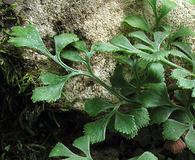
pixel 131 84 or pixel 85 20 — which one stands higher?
pixel 85 20

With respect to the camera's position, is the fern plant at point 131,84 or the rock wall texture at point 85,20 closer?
the fern plant at point 131,84

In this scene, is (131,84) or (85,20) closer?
(131,84)

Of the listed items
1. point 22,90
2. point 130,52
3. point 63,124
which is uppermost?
point 130,52

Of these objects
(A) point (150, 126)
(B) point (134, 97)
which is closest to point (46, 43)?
(B) point (134, 97)

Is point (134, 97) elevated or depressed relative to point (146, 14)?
depressed

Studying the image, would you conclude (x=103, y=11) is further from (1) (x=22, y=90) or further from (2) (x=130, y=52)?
(1) (x=22, y=90)
